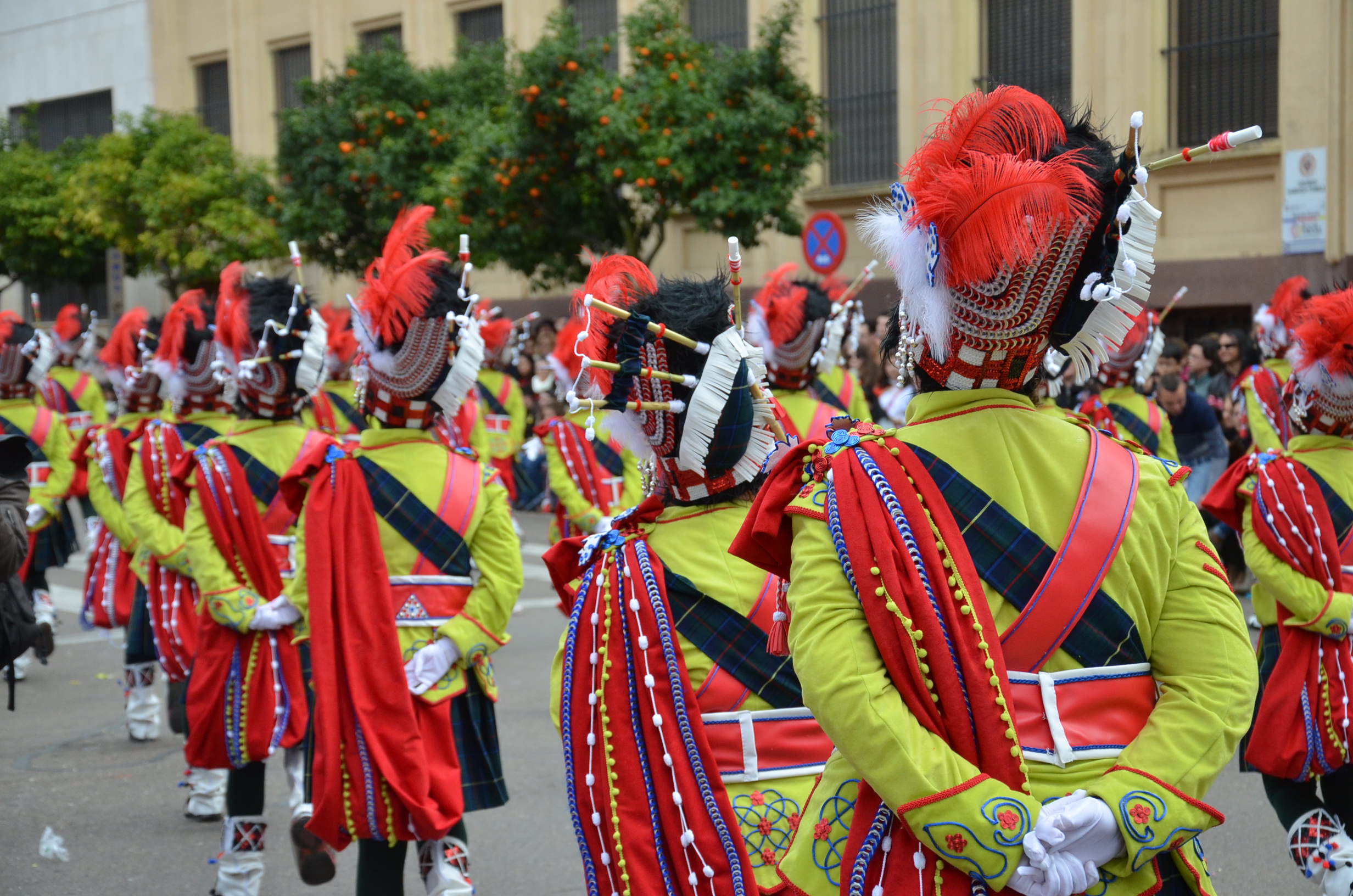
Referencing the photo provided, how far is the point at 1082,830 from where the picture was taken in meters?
2.18

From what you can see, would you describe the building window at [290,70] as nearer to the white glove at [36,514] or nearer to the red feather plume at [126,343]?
the red feather plume at [126,343]

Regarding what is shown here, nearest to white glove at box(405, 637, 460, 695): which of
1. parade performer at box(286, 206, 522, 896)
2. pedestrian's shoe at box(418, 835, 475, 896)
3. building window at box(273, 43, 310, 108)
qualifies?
parade performer at box(286, 206, 522, 896)

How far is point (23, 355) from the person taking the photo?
9.30m

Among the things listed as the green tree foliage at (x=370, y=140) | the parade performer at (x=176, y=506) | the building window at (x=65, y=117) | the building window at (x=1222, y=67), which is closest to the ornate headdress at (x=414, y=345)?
the parade performer at (x=176, y=506)

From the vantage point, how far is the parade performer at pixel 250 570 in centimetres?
514

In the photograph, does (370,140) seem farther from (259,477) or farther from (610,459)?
(259,477)

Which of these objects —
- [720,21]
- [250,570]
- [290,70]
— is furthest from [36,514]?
[290,70]

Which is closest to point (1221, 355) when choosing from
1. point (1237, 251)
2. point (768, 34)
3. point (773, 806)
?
point (1237, 251)

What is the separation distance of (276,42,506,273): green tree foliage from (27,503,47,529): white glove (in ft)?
34.6

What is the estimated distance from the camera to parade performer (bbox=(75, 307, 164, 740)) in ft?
23.7

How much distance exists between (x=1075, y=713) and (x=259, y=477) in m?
3.78

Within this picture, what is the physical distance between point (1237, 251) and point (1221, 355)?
348cm

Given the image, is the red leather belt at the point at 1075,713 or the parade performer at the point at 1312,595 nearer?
the red leather belt at the point at 1075,713

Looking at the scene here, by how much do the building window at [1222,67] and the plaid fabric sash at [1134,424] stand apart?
6674 millimetres
